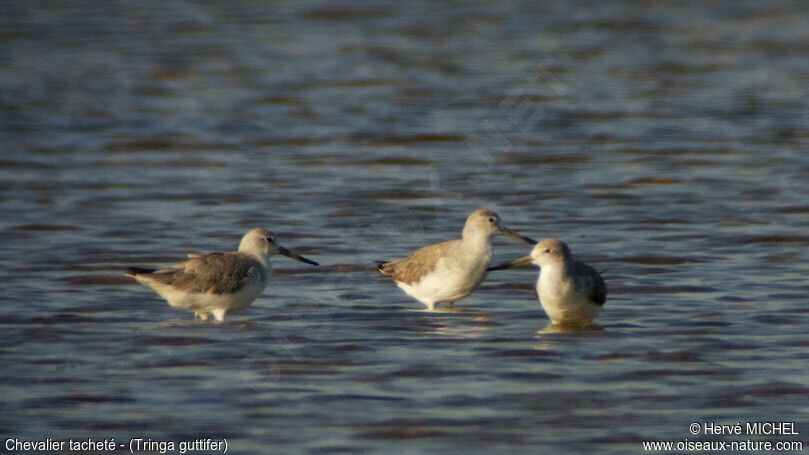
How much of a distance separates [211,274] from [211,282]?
0.18ft

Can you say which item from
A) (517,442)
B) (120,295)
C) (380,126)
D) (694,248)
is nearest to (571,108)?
(380,126)

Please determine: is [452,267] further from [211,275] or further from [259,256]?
[211,275]

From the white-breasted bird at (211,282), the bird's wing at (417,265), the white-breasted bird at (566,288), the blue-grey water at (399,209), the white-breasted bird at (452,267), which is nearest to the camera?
the blue-grey water at (399,209)

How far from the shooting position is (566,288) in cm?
1072

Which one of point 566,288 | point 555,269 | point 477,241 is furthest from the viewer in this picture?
point 477,241

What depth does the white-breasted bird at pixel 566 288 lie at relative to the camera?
1075 centimetres

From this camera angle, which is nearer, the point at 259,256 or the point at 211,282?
the point at 211,282

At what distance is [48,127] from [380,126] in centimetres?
405

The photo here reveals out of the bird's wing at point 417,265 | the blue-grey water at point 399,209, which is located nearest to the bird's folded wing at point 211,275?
the blue-grey water at point 399,209

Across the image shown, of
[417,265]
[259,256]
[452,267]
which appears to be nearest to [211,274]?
[259,256]

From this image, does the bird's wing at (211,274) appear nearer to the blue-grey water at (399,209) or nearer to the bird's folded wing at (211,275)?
the bird's folded wing at (211,275)

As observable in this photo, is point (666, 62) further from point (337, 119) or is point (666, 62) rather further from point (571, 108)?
point (337, 119)

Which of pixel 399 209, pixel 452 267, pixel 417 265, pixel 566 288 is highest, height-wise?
pixel 399 209

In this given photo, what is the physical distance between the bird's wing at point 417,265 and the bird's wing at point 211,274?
1061 millimetres
